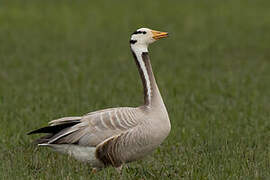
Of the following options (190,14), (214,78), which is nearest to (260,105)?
(214,78)

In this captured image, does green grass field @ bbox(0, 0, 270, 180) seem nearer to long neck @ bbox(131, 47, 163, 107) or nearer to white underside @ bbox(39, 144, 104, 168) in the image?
white underside @ bbox(39, 144, 104, 168)

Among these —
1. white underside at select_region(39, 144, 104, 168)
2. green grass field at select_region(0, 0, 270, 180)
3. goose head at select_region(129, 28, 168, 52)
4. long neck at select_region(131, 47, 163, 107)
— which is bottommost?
green grass field at select_region(0, 0, 270, 180)

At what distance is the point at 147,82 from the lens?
8695 millimetres

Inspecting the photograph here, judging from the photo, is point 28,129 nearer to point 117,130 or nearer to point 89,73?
point 117,130

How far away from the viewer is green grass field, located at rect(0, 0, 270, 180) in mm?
8633

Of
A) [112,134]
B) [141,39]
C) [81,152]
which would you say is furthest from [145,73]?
[81,152]

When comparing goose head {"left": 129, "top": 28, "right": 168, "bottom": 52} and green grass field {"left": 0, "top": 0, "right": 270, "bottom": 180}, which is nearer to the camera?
green grass field {"left": 0, "top": 0, "right": 270, "bottom": 180}

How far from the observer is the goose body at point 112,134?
8.10 metres

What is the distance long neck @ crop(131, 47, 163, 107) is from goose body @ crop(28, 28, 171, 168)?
16 mm

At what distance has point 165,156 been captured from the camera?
9.35 meters

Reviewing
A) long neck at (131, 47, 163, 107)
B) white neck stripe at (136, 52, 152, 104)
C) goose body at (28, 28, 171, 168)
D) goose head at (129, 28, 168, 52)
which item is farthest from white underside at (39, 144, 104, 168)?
goose head at (129, 28, 168, 52)

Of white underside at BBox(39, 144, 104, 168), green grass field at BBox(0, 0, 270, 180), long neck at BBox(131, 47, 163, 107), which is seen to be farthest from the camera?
green grass field at BBox(0, 0, 270, 180)

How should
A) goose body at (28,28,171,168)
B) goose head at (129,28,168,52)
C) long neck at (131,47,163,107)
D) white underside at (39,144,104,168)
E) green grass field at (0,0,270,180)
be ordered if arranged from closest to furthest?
goose body at (28,28,171,168)
white underside at (39,144,104,168)
long neck at (131,47,163,107)
green grass field at (0,0,270,180)
goose head at (129,28,168,52)

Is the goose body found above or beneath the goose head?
beneath
